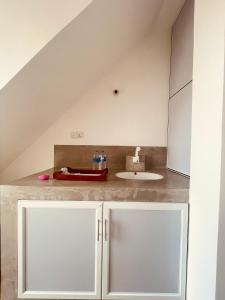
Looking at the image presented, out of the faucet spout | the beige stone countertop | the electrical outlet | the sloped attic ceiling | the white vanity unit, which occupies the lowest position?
the white vanity unit

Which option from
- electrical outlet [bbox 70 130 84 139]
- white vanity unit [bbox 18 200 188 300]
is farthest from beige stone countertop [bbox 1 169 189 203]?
electrical outlet [bbox 70 130 84 139]

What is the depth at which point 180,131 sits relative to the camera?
1.76m

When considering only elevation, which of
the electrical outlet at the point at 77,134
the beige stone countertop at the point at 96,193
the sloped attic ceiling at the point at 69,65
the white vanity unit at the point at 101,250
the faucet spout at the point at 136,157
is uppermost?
the sloped attic ceiling at the point at 69,65

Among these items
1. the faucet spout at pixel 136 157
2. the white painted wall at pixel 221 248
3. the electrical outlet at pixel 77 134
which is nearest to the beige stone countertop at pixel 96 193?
the white painted wall at pixel 221 248

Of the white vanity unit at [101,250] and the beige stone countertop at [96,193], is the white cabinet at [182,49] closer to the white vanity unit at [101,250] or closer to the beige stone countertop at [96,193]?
the beige stone countertop at [96,193]

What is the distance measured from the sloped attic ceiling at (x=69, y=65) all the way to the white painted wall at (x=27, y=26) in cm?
4

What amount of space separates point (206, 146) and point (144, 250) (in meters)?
0.73

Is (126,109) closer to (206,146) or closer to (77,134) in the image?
(77,134)

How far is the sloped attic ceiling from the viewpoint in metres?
1.31

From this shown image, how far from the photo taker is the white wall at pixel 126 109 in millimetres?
2154

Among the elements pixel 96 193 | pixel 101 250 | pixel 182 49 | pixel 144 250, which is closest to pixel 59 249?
Answer: pixel 101 250

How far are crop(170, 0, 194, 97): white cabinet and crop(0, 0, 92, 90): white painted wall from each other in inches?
34.2

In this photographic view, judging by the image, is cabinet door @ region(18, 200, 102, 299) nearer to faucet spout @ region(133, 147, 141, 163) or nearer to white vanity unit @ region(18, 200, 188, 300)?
white vanity unit @ region(18, 200, 188, 300)

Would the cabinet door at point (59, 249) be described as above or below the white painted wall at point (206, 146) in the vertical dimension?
below
